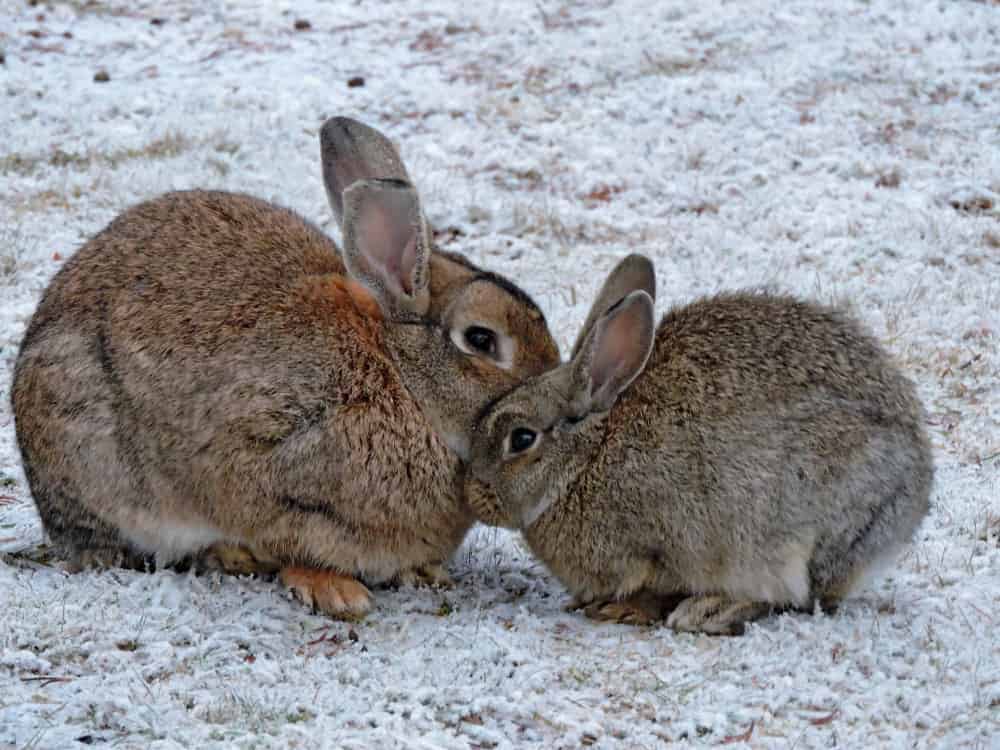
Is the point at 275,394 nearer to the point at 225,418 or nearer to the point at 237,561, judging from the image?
the point at 225,418

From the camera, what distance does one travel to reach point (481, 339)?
18.0ft

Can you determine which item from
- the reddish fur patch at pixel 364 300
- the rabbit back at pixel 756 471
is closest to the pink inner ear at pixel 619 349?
the rabbit back at pixel 756 471

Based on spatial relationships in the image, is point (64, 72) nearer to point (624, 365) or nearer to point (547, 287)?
point (547, 287)

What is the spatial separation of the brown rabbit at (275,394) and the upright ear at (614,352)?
265 millimetres

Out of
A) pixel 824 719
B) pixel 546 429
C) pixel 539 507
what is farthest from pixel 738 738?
pixel 546 429

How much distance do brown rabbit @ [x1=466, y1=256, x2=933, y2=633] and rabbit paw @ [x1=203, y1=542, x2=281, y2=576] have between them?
96 centimetres

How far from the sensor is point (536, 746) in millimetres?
4266

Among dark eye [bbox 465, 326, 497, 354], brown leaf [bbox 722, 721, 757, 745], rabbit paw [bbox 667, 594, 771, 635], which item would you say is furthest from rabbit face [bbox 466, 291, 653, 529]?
brown leaf [bbox 722, 721, 757, 745]

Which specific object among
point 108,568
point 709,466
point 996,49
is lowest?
point 108,568

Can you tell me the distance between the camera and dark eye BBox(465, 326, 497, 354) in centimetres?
549

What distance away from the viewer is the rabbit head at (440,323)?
5457mm

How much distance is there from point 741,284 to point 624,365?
372cm

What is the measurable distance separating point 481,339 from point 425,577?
1.09 metres

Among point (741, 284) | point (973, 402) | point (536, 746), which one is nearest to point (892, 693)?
point (536, 746)
